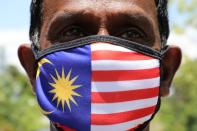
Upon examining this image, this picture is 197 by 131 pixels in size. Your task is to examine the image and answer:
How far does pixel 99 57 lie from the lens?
133 inches

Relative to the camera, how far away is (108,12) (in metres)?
3.43

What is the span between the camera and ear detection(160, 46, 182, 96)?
3719 millimetres

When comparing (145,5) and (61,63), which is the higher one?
(145,5)

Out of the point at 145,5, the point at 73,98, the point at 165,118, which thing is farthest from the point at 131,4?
the point at 165,118

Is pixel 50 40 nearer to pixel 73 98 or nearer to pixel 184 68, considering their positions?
pixel 73 98

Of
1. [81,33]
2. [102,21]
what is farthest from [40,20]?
[102,21]

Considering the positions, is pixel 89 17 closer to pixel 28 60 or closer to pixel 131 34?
pixel 131 34

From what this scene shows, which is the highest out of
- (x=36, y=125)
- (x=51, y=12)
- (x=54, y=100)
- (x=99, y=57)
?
(x=36, y=125)

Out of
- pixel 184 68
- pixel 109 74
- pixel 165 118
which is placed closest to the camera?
pixel 109 74

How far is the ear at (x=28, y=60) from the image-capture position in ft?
12.3

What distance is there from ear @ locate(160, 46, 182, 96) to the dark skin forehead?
20 cm

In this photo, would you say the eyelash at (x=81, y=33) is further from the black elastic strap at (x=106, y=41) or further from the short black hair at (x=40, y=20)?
the short black hair at (x=40, y=20)

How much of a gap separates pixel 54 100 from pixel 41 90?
10cm

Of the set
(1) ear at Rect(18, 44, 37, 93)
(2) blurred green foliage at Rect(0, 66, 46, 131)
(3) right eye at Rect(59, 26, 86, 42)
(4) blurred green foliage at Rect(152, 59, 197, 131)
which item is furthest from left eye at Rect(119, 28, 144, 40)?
(2) blurred green foliage at Rect(0, 66, 46, 131)
